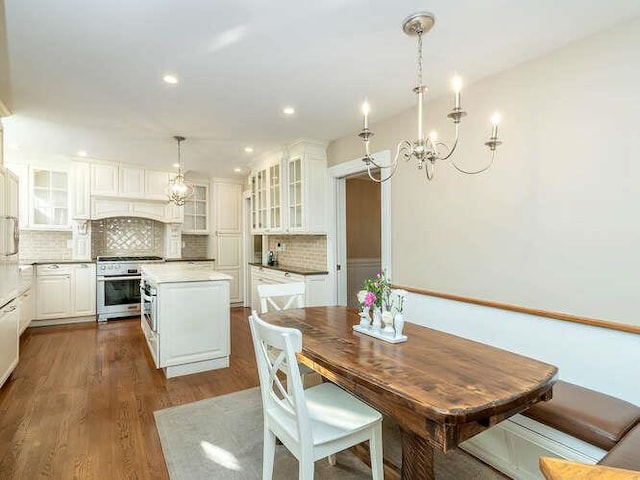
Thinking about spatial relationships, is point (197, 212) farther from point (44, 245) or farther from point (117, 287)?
point (44, 245)

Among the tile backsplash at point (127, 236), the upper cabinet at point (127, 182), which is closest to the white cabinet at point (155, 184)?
the upper cabinet at point (127, 182)

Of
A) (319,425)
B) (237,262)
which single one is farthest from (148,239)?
(319,425)

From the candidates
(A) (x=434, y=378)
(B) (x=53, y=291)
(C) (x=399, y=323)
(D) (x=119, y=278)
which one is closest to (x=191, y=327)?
(C) (x=399, y=323)

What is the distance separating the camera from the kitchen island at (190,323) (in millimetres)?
3037

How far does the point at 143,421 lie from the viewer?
233 centimetres

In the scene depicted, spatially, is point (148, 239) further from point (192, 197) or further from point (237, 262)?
point (237, 262)

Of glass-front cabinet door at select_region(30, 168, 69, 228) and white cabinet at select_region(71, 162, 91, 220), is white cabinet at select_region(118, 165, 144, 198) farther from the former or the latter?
glass-front cabinet door at select_region(30, 168, 69, 228)

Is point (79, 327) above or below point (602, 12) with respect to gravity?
below

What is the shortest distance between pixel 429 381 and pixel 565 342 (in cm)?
139

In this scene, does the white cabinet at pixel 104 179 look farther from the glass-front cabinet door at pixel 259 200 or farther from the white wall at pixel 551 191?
the white wall at pixel 551 191

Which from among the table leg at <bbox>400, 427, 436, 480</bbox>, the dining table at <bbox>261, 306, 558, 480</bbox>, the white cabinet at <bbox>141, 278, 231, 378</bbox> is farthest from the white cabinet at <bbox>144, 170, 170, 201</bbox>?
the table leg at <bbox>400, 427, 436, 480</bbox>

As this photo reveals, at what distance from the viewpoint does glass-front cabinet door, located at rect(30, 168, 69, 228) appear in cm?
487

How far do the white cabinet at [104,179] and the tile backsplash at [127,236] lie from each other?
608mm

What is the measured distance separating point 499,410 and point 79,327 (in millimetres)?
5466
